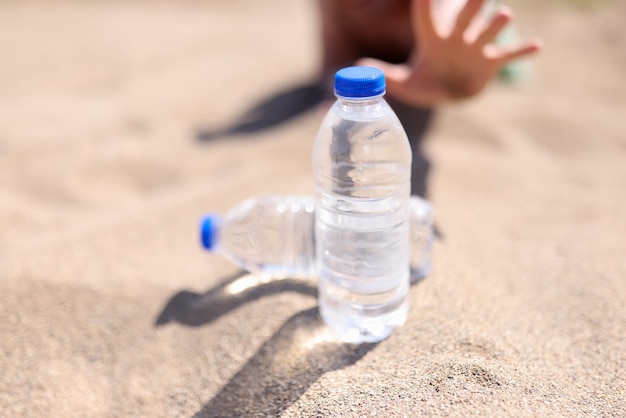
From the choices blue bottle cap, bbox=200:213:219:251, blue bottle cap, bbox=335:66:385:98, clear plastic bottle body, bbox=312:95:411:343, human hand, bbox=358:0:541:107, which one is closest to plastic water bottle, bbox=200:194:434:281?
blue bottle cap, bbox=200:213:219:251

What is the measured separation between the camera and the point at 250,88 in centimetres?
315

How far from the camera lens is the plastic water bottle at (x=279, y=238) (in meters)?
1.59

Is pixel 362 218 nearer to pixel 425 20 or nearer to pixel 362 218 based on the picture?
pixel 362 218

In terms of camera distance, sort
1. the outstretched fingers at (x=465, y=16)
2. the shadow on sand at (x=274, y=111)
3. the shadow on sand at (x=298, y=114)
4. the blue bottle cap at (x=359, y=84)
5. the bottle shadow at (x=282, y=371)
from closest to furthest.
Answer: the blue bottle cap at (x=359, y=84)
the bottle shadow at (x=282, y=371)
the outstretched fingers at (x=465, y=16)
the shadow on sand at (x=298, y=114)
the shadow on sand at (x=274, y=111)

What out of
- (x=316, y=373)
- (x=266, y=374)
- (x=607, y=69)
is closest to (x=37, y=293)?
(x=266, y=374)

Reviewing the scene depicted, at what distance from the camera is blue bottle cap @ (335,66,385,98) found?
1126mm

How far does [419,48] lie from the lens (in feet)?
6.45

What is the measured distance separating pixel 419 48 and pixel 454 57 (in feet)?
0.67

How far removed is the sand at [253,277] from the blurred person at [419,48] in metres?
0.25

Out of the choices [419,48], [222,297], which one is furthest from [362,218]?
[419,48]

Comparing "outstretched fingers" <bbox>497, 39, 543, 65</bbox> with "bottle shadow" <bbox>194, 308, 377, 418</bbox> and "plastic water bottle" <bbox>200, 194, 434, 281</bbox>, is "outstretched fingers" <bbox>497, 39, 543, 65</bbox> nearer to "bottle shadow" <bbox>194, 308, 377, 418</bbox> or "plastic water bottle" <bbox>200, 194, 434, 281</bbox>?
"plastic water bottle" <bbox>200, 194, 434, 281</bbox>

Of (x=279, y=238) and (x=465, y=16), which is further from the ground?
(x=465, y=16)

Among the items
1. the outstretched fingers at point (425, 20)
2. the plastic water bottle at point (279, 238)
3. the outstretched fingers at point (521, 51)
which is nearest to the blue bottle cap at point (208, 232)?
the plastic water bottle at point (279, 238)

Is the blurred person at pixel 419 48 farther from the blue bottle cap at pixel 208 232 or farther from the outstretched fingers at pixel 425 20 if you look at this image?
the blue bottle cap at pixel 208 232
